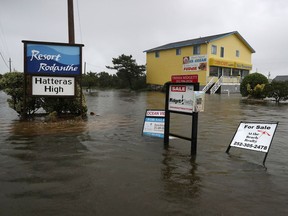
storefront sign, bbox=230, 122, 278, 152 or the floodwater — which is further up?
storefront sign, bbox=230, 122, 278, 152

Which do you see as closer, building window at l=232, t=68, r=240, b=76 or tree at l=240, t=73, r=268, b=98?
tree at l=240, t=73, r=268, b=98

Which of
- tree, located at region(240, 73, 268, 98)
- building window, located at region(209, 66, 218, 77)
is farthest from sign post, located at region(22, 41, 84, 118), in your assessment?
building window, located at region(209, 66, 218, 77)

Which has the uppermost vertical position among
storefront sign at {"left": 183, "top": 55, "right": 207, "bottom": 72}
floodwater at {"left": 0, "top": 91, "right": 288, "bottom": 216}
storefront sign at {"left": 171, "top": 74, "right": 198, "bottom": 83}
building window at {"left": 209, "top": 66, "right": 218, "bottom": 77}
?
storefront sign at {"left": 183, "top": 55, "right": 207, "bottom": 72}

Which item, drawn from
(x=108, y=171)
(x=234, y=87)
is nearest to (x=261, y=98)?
(x=234, y=87)

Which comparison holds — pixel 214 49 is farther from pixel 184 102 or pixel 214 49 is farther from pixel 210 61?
pixel 184 102

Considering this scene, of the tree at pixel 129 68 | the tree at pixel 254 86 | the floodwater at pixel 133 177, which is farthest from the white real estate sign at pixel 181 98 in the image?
the tree at pixel 129 68

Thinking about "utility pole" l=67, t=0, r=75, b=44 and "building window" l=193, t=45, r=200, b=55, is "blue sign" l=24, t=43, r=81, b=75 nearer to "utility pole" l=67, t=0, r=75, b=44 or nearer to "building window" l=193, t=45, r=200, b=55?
"utility pole" l=67, t=0, r=75, b=44

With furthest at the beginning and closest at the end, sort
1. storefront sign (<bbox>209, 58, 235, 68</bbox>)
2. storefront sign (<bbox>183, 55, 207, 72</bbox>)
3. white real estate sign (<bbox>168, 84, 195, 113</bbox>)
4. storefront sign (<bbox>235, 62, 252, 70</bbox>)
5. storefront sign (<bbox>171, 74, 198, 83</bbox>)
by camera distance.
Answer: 1. storefront sign (<bbox>235, 62, 252, 70</bbox>)
2. storefront sign (<bbox>183, 55, 207, 72</bbox>)
3. storefront sign (<bbox>209, 58, 235, 68</bbox>)
4. white real estate sign (<bbox>168, 84, 195, 113</bbox>)
5. storefront sign (<bbox>171, 74, 198, 83</bbox>)

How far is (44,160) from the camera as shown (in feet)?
18.5

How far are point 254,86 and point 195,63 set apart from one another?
12932mm

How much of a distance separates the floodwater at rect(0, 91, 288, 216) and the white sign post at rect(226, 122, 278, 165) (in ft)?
0.85

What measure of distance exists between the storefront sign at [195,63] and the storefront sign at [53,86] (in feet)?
93.7

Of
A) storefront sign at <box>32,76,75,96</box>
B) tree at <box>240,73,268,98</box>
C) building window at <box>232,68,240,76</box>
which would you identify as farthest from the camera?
building window at <box>232,68,240,76</box>

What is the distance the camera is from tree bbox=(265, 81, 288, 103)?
2262 cm
